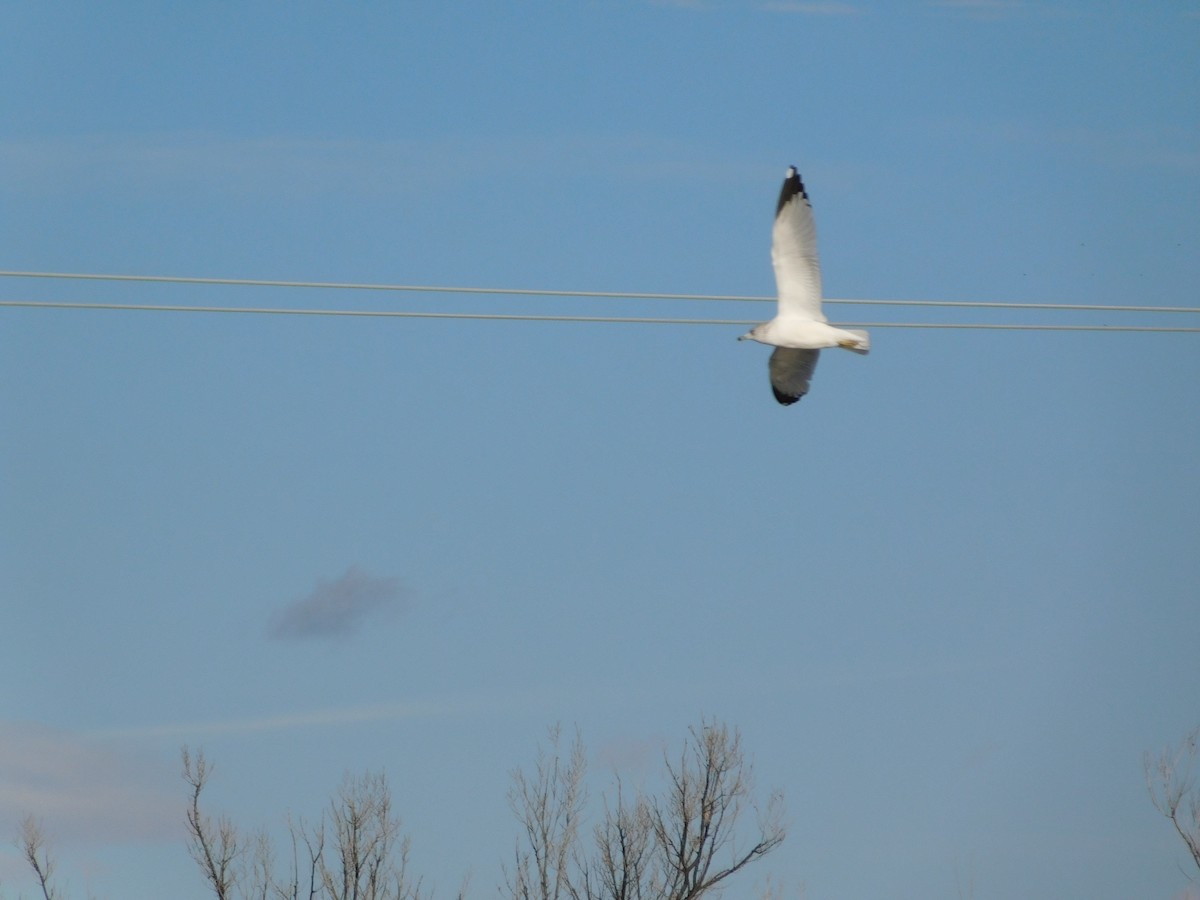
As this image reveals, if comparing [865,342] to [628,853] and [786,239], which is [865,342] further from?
[628,853]

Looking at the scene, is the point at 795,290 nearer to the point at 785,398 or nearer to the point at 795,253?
the point at 795,253

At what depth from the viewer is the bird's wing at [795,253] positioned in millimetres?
13250

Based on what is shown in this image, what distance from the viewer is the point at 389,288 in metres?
13.5

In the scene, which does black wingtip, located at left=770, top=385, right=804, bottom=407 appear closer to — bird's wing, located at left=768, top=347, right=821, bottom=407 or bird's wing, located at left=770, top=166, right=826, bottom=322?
bird's wing, located at left=768, top=347, right=821, bottom=407

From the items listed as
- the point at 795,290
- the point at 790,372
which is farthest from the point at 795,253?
the point at 790,372

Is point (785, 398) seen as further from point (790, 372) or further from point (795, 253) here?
point (795, 253)

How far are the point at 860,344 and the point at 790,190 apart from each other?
155cm

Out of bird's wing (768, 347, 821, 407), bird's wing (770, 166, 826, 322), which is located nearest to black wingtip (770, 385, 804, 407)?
bird's wing (768, 347, 821, 407)

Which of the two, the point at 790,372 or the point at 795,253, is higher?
the point at 795,253

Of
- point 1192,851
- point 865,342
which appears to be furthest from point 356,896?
point 865,342

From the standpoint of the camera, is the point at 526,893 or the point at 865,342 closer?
the point at 865,342

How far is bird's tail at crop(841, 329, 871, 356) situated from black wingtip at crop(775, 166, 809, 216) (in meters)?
1.27

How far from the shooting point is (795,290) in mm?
13250

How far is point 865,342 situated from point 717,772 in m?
18.8
